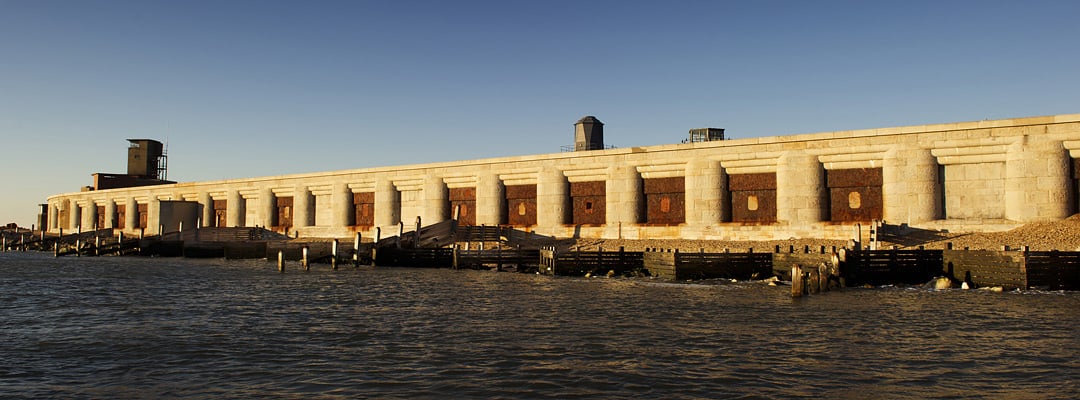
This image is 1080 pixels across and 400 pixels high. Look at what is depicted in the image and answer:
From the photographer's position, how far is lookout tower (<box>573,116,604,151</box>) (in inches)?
2416

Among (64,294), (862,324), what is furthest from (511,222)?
(862,324)

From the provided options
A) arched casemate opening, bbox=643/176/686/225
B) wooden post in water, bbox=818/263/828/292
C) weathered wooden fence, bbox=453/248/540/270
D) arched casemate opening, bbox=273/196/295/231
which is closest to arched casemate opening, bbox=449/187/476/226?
weathered wooden fence, bbox=453/248/540/270

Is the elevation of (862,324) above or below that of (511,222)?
below

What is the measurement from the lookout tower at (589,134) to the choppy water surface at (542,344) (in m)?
37.5

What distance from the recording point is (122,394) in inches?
405

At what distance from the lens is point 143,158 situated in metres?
88.2

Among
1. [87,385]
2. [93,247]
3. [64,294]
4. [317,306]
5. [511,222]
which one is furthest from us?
[93,247]

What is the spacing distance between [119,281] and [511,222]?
2180cm

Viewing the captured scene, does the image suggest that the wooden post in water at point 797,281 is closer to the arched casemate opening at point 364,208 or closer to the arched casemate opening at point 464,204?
the arched casemate opening at point 464,204

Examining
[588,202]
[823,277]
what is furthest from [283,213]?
[823,277]

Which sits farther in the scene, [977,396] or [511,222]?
[511,222]

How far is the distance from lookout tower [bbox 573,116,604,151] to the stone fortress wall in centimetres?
1643

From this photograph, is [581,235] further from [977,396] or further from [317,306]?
[977,396]

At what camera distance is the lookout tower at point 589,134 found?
61.4 metres
